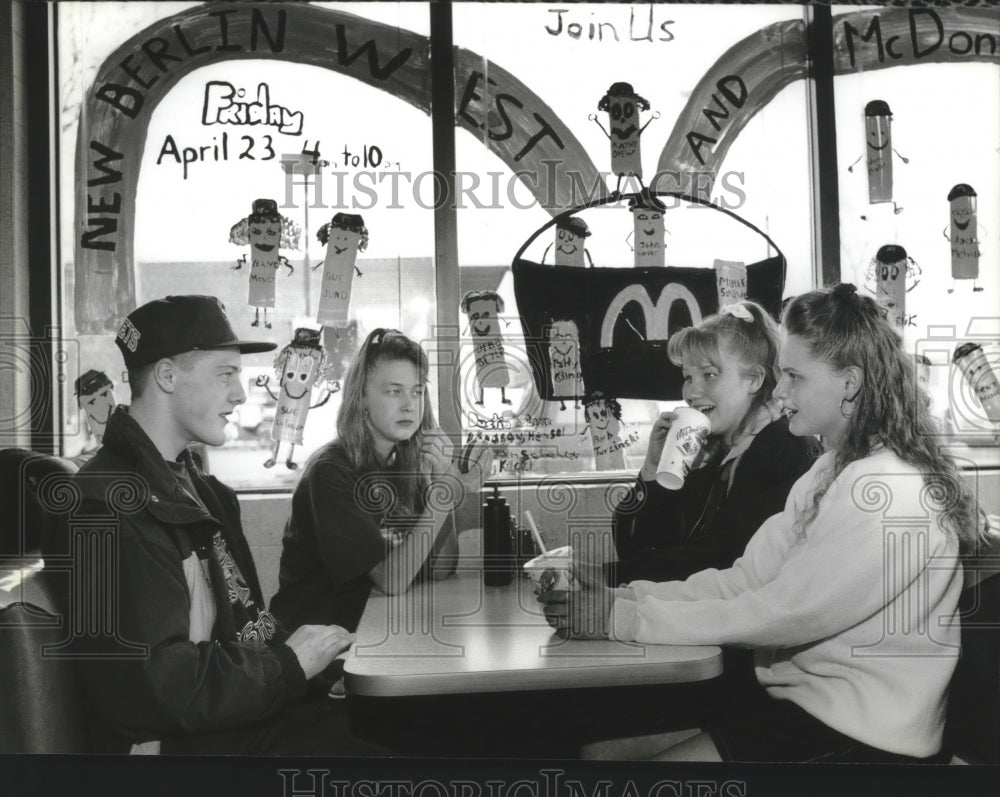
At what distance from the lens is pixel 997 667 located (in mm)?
2688

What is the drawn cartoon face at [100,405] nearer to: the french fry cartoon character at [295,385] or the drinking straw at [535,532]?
the french fry cartoon character at [295,385]

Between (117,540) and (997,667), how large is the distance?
2.42 meters

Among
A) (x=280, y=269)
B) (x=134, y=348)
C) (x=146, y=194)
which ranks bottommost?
(x=134, y=348)

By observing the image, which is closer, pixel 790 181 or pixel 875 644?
Result: pixel 875 644

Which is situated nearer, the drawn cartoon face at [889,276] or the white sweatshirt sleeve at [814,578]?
the white sweatshirt sleeve at [814,578]

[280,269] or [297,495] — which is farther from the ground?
[280,269]

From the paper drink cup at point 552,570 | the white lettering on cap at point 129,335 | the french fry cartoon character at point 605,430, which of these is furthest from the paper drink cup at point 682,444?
the white lettering on cap at point 129,335

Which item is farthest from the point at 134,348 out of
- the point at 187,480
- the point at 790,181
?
the point at 790,181

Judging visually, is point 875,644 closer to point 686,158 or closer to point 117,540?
point 686,158

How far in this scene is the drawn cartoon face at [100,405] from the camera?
2.69 meters

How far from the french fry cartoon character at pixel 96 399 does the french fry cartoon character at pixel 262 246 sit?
1.41 ft

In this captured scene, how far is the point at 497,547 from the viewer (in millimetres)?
2723

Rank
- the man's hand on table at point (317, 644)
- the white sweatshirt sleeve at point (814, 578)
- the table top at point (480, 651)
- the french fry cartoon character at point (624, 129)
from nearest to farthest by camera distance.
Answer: the table top at point (480, 651) < the white sweatshirt sleeve at point (814, 578) < the man's hand on table at point (317, 644) < the french fry cartoon character at point (624, 129)

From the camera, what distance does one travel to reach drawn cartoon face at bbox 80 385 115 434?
2.69 meters
